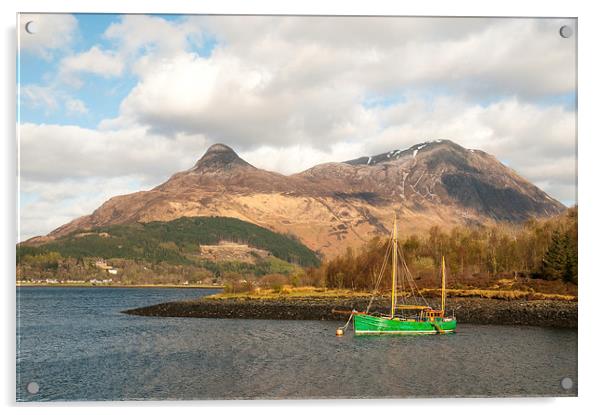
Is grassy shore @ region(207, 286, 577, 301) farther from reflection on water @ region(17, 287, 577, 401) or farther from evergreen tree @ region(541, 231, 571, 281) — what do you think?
reflection on water @ region(17, 287, 577, 401)

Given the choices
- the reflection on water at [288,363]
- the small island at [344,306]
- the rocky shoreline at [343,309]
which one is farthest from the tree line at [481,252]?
the reflection on water at [288,363]

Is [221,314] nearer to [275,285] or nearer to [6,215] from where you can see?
[275,285]

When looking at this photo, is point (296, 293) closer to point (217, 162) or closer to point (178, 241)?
point (217, 162)

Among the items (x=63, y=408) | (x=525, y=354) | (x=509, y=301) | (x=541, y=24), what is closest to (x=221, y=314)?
(x=509, y=301)

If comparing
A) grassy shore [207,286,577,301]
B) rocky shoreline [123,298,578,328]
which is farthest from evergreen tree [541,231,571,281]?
rocky shoreline [123,298,578,328]

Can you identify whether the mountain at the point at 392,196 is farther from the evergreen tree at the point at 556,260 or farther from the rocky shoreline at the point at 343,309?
the rocky shoreline at the point at 343,309
